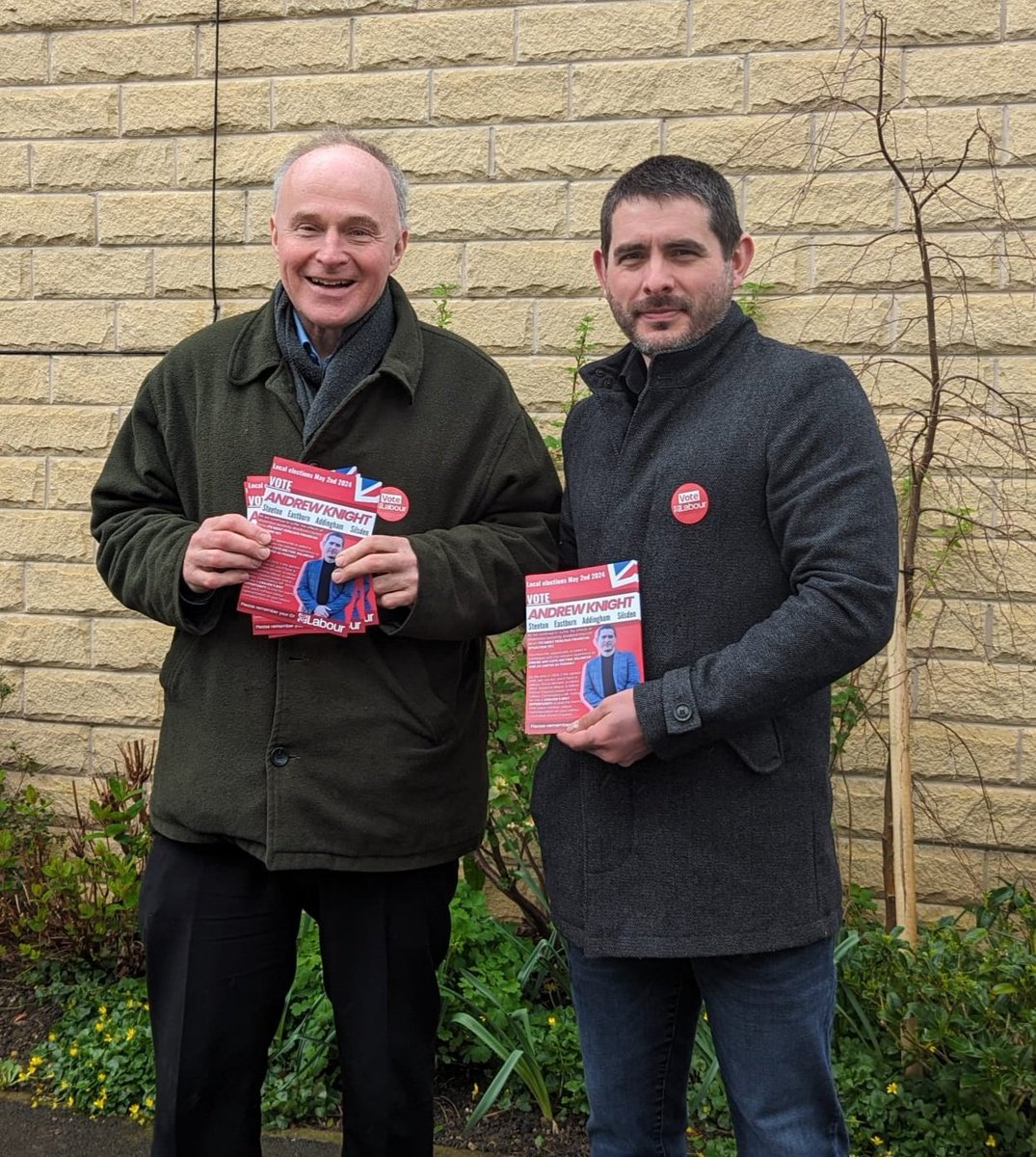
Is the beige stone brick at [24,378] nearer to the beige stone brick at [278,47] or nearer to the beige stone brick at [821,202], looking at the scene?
the beige stone brick at [278,47]

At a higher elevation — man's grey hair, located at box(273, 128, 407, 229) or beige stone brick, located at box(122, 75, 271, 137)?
beige stone brick, located at box(122, 75, 271, 137)

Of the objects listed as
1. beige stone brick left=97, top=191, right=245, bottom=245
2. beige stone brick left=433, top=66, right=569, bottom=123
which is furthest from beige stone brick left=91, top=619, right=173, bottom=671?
beige stone brick left=433, top=66, right=569, bottom=123

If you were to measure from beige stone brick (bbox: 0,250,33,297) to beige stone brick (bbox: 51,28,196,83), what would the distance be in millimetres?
624

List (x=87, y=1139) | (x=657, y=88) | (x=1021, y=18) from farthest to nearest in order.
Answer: (x=657, y=88) < (x=1021, y=18) < (x=87, y=1139)

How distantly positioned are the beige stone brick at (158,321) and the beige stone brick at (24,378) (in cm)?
32

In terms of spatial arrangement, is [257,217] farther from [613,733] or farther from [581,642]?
[613,733]

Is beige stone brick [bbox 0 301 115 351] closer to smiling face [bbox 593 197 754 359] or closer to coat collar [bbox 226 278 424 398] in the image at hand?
coat collar [bbox 226 278 424 398]

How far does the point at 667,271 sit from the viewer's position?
2.04m

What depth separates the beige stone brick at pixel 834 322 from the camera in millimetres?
3738

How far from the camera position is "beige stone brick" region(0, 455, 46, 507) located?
4.34 meters

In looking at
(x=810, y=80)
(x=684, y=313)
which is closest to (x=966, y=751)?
(x=810, y=80)

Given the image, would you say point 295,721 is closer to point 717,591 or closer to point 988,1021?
point 717,591

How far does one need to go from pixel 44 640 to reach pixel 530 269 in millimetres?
2161

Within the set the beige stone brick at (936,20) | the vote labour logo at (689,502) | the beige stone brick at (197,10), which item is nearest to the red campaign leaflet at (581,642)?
the vote labour logo at (689,502)
